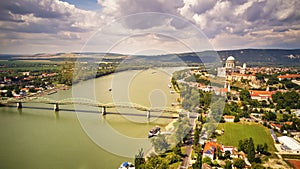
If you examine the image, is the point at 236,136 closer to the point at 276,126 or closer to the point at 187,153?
the point at 276,126

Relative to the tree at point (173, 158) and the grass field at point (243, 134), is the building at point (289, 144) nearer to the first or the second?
the grass field at point (243, 134)

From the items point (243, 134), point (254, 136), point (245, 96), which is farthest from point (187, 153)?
point (245, 96)

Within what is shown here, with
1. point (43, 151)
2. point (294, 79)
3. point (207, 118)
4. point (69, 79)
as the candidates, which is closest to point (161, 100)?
point (207, 118)

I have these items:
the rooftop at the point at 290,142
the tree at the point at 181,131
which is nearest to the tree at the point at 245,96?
the rooftop at the point at 290,142

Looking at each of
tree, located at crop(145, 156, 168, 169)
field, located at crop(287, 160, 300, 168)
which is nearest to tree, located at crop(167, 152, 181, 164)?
tree, located at crop(145, 156, 168, 169)

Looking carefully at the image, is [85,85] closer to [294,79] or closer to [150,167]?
[150,167]
